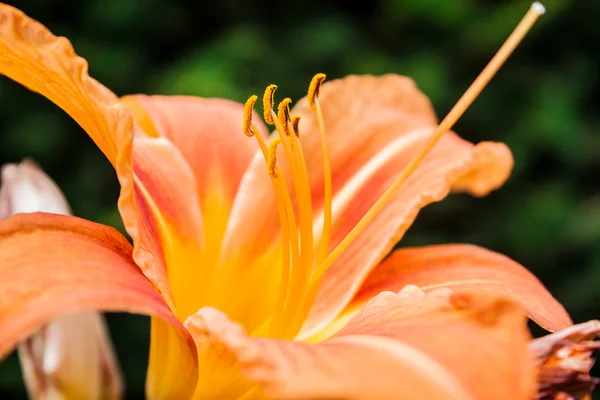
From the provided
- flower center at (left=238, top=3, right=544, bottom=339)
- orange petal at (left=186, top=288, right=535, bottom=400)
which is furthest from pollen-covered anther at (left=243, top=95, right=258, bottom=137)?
orange petal at (left=186, top=288, right=535, bottom=400)

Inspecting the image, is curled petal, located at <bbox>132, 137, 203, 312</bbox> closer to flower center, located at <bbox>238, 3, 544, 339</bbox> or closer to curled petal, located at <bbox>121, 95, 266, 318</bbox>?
curled petal, located at <bbox>121, 95, 266, 318</bbox>

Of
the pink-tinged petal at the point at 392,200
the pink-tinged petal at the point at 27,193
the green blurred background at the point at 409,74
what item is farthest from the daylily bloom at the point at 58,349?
the green blurred background at the point at 409,74

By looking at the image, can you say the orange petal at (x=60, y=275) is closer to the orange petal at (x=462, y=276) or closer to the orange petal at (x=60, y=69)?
the orange petal at (x=60, y=69)

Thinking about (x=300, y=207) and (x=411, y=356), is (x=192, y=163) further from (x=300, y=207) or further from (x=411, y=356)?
(x=411, y=356)

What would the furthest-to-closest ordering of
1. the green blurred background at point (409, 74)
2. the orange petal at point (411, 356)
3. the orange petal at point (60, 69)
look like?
1. the green blurred background at point (409, 74)
2. the orange petal at point (60, 69)
3. the orange petal at point (411, 356)

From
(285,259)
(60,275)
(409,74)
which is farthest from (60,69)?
(409,74)
